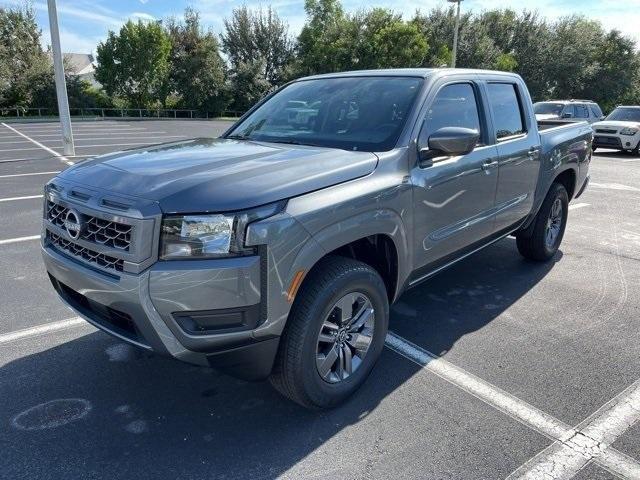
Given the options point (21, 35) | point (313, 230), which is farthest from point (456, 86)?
point (21, 35)

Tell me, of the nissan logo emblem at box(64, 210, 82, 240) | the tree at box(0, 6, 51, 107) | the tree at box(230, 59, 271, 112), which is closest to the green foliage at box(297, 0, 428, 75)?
the tree at box(230, 59, 271, 112)

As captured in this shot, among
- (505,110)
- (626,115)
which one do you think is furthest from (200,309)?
(626,115)

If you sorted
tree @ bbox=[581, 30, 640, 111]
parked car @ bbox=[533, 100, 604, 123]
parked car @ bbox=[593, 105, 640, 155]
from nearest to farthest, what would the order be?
parked car @ bbox=[533, 100, 604, 123]
parked car @ bbox=[593, 105, 640, 155]
tree @ bbox=[581, 30, 640, 111]

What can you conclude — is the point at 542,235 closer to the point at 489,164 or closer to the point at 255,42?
the point at 489,164

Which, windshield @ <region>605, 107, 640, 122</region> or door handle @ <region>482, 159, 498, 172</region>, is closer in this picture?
door handle @ <region>482, 159, 498, 172</region>

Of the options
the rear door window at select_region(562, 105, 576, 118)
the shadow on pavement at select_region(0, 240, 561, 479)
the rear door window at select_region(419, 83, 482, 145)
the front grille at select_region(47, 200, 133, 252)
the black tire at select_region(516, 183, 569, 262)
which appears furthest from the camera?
the rear door window at select_region(562, 105, 576, 118)

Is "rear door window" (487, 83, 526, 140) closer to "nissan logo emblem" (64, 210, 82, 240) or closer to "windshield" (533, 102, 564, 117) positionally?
"nissan logo emblem" (64, 210, 82, 240)

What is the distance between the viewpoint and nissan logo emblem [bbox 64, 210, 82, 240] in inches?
98.2

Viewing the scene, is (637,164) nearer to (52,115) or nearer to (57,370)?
(57,370)

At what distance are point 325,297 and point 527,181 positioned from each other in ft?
9.26

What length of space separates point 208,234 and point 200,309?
34cm

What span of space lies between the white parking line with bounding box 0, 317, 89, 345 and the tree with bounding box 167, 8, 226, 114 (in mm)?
39218

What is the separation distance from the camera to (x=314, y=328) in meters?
2.50

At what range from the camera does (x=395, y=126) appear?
315 cm
